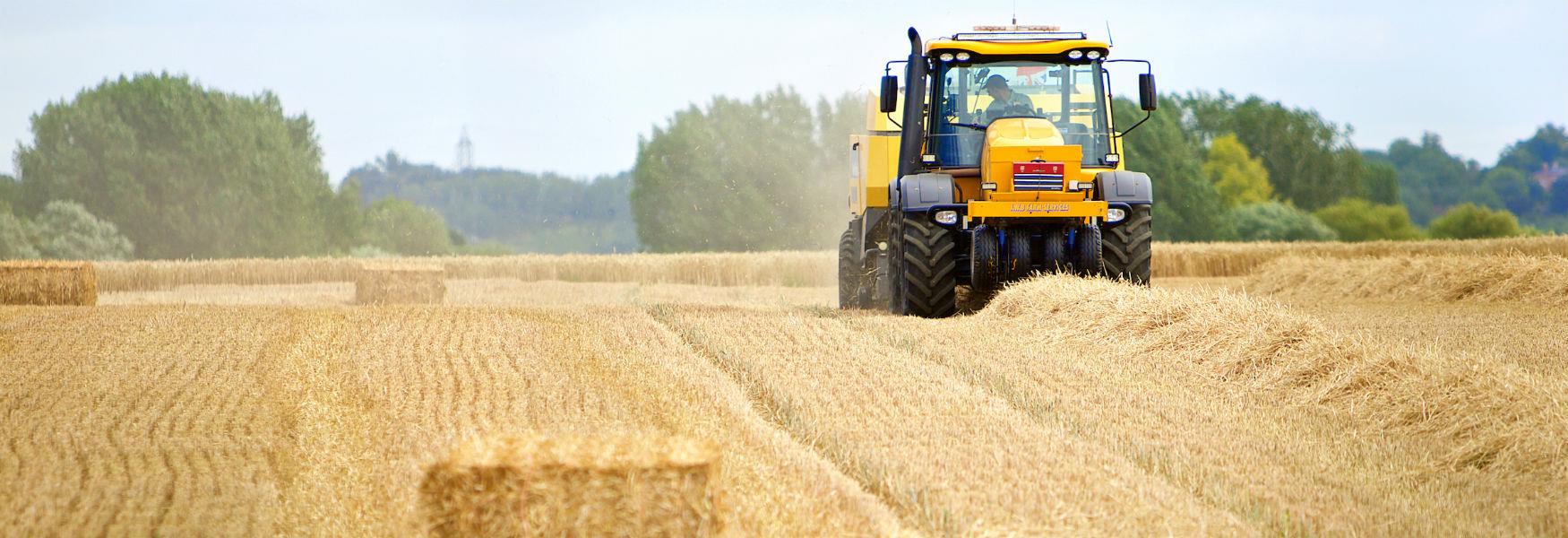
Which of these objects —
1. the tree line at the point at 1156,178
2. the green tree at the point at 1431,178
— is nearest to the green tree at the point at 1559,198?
the green tree at the point at 1431,178

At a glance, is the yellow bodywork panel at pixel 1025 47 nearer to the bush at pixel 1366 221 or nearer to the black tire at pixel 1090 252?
the black tire at pixel 1090 252

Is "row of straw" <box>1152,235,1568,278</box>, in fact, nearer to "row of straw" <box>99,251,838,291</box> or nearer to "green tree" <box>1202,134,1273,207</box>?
"row of straw" <box>99,251,838,291</box>

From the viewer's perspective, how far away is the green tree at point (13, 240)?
43.7 metres

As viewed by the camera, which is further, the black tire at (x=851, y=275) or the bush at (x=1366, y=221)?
the bush at (x=1366, y=221)

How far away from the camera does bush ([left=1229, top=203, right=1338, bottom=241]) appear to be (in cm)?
5753

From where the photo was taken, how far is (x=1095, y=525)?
536 centimetres

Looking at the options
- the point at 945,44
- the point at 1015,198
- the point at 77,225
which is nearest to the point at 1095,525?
the point at 1015,198

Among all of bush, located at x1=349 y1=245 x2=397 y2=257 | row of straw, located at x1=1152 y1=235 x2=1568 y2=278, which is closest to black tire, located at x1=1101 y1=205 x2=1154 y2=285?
row of straw, located at x1=1152 y1=235 x2=1568 y2=278

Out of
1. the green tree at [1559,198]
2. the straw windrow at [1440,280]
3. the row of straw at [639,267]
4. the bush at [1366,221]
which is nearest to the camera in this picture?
the straw windrow at [1440,280]

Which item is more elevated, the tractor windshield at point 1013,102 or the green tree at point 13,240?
the tractor windshield at point 1013,102

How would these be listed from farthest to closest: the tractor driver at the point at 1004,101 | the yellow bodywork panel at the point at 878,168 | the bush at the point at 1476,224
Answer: the bush at the point at 1476,224, the yellow bodywork panel at the point at 878,168, the tractor driver at the point at 1004,101

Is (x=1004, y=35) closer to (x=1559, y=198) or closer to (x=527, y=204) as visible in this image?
(x=527, y=204)

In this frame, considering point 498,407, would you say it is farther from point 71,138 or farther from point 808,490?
point 71,138

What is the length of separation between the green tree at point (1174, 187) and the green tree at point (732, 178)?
40.5 ft
